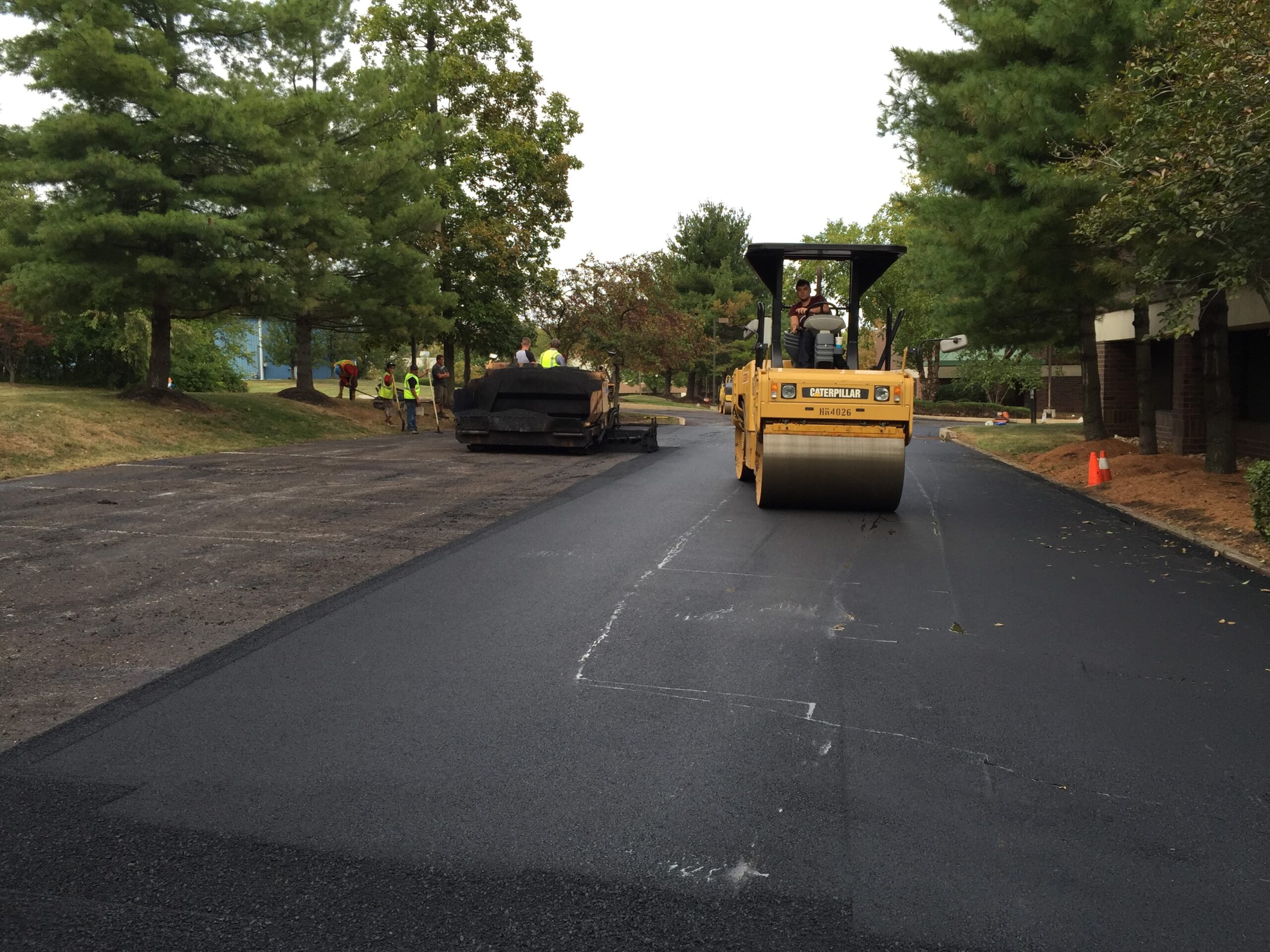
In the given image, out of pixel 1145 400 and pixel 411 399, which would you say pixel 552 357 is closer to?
pixel 411 399

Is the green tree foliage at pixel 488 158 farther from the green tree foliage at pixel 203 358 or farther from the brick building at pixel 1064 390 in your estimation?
the brick building at pixel 1064 390

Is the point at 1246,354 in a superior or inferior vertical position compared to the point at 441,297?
inferior

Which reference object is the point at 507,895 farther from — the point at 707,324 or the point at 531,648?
the point at 707,324

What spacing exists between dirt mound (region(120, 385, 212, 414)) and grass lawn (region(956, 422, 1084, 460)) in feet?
57.1

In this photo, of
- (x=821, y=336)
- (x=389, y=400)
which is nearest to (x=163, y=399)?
(x=389, y=400)

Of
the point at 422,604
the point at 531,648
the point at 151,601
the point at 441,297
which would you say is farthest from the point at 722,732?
the point at 441,297

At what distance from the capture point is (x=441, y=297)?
94.2 feet

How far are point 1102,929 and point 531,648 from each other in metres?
3.66

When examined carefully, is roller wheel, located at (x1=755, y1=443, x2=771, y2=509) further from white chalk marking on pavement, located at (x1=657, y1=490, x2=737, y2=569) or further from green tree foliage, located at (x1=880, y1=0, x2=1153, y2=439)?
green tree foliage, located at (x1=880, y1=0, x2=1153, y2=439)

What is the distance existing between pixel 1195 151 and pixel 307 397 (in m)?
25.1

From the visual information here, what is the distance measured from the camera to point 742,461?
15.7 meters

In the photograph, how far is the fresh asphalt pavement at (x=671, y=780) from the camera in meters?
3.25

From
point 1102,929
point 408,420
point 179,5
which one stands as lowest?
point 1102,929

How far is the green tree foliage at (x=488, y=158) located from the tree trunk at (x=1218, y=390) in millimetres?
22204
